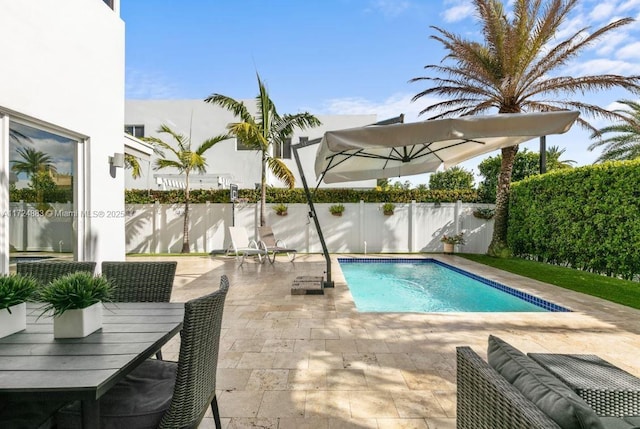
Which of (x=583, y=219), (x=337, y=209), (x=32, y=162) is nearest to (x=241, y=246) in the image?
(x=337, y=209)

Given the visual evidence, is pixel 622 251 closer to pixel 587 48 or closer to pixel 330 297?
pixel 587 48

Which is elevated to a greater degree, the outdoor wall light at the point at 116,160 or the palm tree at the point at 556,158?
the palm tree at the point at 556,158

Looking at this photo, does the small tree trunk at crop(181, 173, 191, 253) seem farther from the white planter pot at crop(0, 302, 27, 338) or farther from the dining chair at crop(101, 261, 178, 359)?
the white planter pot at crop(0, 302, 27, 338)

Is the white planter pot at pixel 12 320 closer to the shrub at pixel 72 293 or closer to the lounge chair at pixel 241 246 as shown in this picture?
the shrub at pixel 72 293

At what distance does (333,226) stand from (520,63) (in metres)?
7.48

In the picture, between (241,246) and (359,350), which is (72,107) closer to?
(359,350)

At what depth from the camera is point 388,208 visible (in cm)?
1202

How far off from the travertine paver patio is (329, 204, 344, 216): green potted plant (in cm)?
606

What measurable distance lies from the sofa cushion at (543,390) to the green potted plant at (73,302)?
198 centimetres

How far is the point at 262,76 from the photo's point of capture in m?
10.4

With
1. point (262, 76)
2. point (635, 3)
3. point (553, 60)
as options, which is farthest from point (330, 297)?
point (635, 3)

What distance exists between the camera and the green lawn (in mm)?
5616

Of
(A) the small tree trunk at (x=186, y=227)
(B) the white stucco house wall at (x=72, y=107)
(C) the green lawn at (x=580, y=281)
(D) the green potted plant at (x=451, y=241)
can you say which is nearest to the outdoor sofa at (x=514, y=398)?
(B) the white stucco house wall at (x=72, y=107)

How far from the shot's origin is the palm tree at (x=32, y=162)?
3949 millimetres
